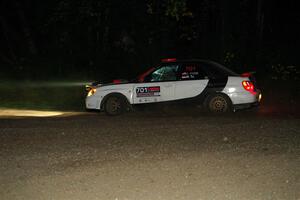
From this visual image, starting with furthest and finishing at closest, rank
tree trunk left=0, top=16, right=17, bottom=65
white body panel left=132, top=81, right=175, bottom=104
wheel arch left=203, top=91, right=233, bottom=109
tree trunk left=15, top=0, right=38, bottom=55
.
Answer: tree trunk left=0, top=16, right=17, bottom=65 → tree trunk left=15, top=0, right=38, bottom=55 → white body panel left=132, top=81, right=175, bottom=104 → wheel arch left=203, top=91, right=233, bottom=109

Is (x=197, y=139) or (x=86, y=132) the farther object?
(x=86, y=132)

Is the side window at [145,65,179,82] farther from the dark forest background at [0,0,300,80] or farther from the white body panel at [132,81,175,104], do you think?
the dark forest background at [0,0,300,80]

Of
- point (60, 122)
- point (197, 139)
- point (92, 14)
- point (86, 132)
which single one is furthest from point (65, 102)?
point (197, 139)

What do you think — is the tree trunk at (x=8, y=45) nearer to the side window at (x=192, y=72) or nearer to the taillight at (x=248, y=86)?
the side window at (x=192, y=72)

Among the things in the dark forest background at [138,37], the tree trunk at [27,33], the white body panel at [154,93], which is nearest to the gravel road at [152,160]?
the white body panel at [154,93]

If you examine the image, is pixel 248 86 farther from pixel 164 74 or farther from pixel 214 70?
pixel 164 74

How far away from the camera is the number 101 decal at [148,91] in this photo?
14.4 m

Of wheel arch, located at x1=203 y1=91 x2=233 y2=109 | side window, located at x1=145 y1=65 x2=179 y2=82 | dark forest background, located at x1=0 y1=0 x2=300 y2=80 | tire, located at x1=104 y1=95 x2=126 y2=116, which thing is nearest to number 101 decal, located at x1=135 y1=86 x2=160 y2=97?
side window, located at x1=145 y1=65 x2=179 y2=82

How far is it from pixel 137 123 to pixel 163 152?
10.9ft

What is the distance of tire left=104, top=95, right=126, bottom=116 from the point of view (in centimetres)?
1463

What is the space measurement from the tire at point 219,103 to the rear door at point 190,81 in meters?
0.33

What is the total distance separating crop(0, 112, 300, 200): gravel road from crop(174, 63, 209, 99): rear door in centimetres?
193

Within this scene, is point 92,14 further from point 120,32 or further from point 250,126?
point 250,126

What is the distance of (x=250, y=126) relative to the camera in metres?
11.3
